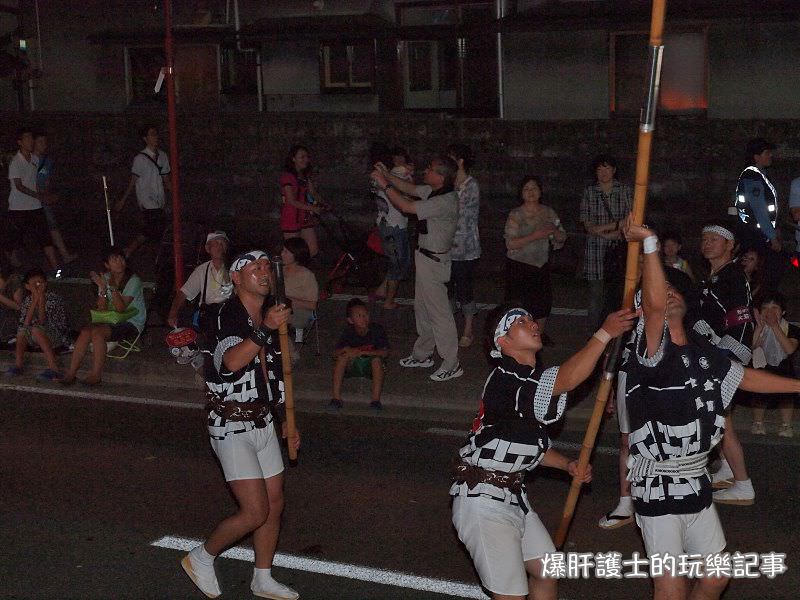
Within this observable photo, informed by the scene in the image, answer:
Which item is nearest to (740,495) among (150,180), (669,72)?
(150,180)

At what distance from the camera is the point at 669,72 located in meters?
16.3

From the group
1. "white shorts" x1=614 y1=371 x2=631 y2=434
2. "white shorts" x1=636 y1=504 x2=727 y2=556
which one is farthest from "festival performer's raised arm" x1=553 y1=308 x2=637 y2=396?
"white shorts" x1=614 y1=371 x2=631 y2=434

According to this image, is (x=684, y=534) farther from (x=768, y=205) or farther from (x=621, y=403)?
(x=768, y=205)

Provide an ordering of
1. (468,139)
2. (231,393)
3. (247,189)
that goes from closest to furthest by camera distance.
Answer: (231,393)
(468,139)
(247,189)

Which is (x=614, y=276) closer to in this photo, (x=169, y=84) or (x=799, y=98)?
(x=169, y=84)

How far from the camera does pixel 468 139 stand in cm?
1644

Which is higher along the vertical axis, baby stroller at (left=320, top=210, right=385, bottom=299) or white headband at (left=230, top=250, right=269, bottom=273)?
white headband at (left=230, top=250, right=269, bottom=273)

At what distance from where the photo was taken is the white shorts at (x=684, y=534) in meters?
5.55

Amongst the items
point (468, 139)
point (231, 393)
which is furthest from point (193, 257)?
point (231, 393)

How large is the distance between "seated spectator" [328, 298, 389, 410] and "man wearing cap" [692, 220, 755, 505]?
321cm

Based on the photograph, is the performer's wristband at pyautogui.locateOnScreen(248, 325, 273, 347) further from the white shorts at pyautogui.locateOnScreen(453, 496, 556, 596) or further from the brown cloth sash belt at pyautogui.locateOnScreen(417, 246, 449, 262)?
the brown cloth sash belt at pyautogui.locateOnScreen(417, 246, 449, 262)

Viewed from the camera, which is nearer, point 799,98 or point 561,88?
point 799,98

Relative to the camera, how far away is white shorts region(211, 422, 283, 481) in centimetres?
650

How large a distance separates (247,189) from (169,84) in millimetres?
5305
